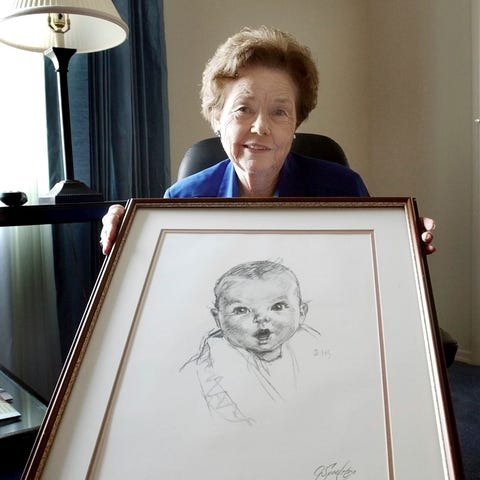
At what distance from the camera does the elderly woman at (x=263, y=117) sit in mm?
1105

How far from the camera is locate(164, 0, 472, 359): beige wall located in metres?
2.27

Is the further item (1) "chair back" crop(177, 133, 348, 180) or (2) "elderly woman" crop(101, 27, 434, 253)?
(1) "chair back" crop(177, 133, 348, 180)

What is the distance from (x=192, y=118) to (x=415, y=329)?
70.9 inches

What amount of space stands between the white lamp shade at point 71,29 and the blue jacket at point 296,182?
487 millimetres

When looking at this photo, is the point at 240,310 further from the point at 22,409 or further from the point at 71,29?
the point at 71,29

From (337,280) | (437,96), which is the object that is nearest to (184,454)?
(337,280)

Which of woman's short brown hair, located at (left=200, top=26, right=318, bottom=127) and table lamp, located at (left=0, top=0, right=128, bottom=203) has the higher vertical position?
table lamp, located at (left=0, top=0, right=128, bottom=203)

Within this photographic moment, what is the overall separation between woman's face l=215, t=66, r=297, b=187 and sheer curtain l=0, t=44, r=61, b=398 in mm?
867

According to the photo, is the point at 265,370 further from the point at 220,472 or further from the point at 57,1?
the point at 57,1

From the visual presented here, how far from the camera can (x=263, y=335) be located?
651 millimetres

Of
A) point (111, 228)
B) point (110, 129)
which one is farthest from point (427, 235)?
point (110, 129)

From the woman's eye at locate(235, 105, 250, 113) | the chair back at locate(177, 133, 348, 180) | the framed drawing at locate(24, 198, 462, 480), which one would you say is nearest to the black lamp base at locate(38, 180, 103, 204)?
the chair back at locate(177, 133, 348, 180)

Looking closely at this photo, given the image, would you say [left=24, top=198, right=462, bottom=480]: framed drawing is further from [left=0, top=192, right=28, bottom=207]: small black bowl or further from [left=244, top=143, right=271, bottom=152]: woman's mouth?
[left=0, top=192, right=28, bottom=207]: small black bowl

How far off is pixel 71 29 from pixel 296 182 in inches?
32.9
